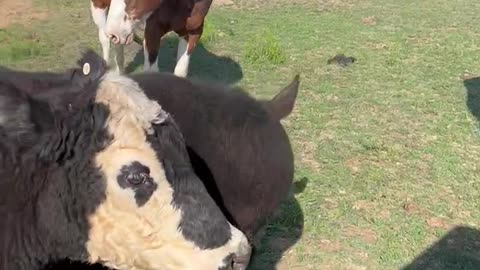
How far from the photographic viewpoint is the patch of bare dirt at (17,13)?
1160 cm

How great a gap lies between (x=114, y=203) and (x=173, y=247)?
0.94 feet

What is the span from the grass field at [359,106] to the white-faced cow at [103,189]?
2396mm

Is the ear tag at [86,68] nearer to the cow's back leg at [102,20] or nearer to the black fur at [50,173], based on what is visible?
the black fur at [50,173]

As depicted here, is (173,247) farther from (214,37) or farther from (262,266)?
(214,37)

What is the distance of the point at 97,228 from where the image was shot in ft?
10.2

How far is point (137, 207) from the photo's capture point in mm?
3104

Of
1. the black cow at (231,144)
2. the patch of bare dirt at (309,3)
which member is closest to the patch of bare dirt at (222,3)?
the patch of bare dirt at (309,3)

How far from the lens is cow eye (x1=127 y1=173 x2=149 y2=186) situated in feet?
9.95

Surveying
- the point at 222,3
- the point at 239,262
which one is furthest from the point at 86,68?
the point at 222,3

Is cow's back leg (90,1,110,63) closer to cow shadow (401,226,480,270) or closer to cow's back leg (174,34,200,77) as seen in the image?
cow's back leg (174,34,200,77)

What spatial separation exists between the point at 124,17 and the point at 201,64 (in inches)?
102

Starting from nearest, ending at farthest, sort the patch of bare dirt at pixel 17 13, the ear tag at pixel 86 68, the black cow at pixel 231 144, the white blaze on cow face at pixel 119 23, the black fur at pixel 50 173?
the black fur at pixel 50 173 → the ear tag at pixel 86 68 → the black cow at pixel 231 144 → the white blaze on cow face at pixel 119 23 → the patch of bare dirt at pixel 17 13

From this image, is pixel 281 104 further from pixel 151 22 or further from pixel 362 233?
pixel 151 22

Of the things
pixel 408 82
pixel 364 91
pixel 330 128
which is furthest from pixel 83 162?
pixel 408 82
